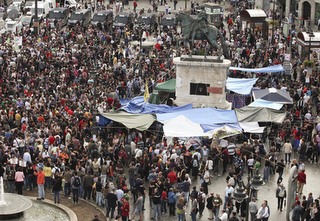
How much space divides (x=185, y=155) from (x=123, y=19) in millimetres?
32871

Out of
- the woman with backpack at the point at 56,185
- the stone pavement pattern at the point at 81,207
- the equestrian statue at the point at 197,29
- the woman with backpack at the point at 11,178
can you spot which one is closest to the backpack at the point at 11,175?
the woman with backpack at the point at 11,178

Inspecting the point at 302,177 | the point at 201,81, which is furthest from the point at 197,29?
the point at 302,177

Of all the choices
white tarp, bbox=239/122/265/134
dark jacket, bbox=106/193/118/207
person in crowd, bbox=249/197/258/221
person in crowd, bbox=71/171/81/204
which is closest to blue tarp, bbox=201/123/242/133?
white tarp, bbox=239/122/265/134

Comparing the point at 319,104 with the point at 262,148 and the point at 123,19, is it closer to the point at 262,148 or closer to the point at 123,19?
the point at 262,148

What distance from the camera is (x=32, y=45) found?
47.5m

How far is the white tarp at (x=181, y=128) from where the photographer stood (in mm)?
28328

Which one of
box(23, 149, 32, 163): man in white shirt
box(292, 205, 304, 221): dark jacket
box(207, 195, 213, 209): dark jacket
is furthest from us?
box(23, 149, 32, 163): man in white shirt

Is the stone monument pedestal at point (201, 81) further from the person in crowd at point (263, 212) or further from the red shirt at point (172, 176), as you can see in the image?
the person in crowd at point (263, 212)

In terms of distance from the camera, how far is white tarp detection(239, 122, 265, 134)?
29.1 metres

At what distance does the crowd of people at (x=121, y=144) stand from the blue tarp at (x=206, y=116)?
1124 millimetres

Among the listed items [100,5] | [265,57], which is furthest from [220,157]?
[100,5]

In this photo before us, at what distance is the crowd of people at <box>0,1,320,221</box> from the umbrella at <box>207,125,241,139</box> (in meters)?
0.34

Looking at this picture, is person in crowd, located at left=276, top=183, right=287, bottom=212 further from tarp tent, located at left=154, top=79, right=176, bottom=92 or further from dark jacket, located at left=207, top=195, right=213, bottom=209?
tarp tent, located at left=154, top=79, right=176, bottom=92

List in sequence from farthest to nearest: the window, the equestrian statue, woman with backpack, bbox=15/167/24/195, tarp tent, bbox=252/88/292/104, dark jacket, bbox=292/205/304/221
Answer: the window → the equestrian statue → tarp tent, bbox=252/88/292/104 → woman with backpack, bbox=15/167/24/195 → dark jacket, bbox=292/205/304/221
